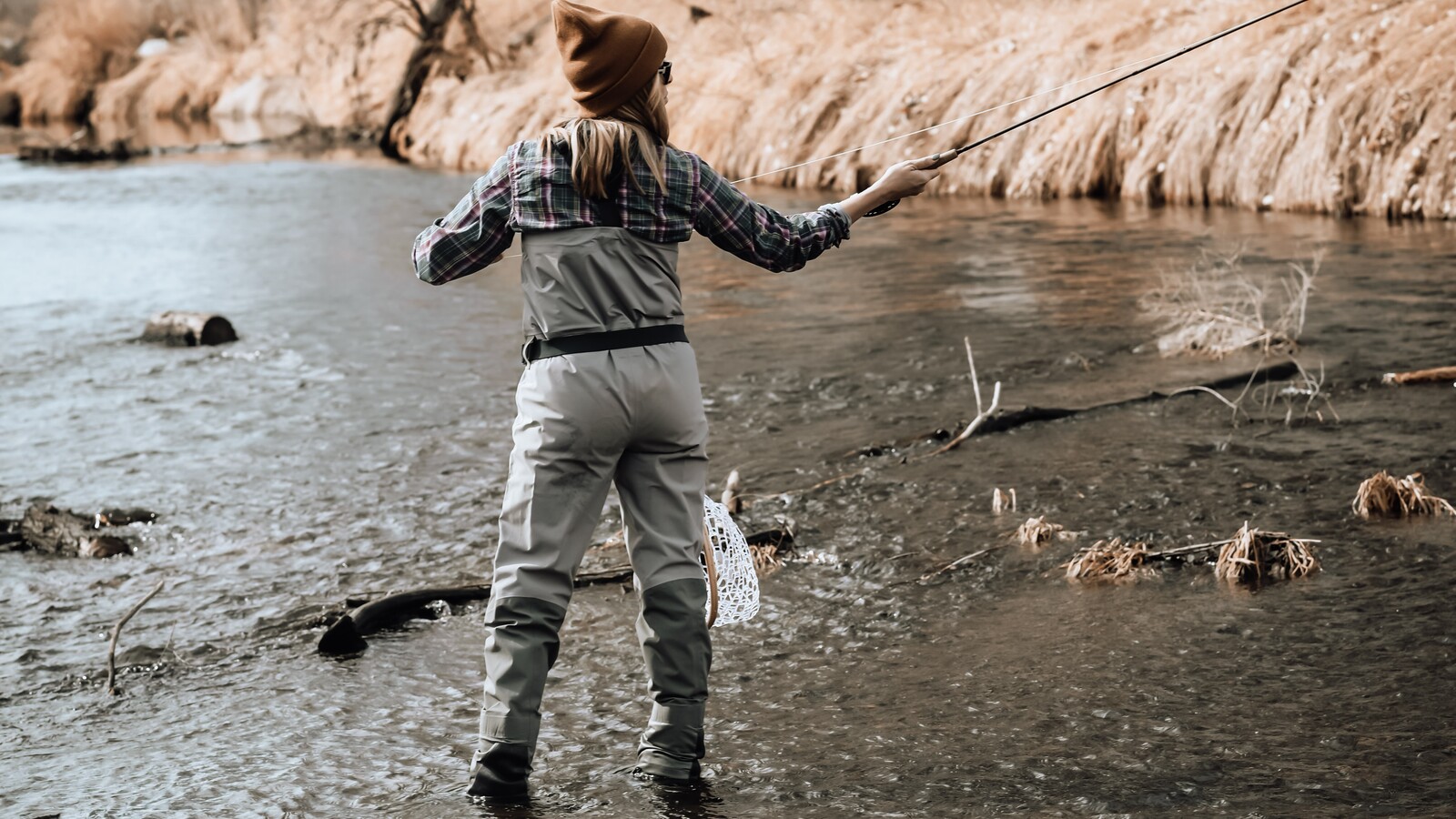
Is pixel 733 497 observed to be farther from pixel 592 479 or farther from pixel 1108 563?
pixel 592 479

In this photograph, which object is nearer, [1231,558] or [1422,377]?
[1231,558]

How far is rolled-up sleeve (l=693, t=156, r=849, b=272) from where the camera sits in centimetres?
371

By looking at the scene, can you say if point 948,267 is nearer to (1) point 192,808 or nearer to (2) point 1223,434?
(2) point 1223,434

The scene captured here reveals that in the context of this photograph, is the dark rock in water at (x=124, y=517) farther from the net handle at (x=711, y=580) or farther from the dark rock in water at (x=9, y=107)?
the dark rock in water at (x=9, y=107)

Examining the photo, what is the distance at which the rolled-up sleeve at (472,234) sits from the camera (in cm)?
360

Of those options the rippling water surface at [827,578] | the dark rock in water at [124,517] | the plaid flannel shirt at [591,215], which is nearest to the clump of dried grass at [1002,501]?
the rippling water surface at [827,578]

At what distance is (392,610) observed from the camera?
5.24 meters

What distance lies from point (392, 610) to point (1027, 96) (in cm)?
1342

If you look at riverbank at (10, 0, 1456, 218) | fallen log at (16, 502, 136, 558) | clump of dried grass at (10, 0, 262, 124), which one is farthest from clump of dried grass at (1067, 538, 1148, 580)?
clump of dried grass at (10, 0, 262, 124)

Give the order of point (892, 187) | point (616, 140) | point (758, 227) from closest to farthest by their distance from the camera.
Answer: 1. point (616, 140)
2. point (758, 227)
3. point (892, 187)

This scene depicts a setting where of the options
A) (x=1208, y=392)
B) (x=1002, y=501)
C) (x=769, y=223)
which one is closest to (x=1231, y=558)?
(x=1002, y=501)

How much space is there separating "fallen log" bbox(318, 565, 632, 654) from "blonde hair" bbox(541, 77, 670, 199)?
2133 mm

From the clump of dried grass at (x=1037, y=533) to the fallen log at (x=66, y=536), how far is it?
3.64m

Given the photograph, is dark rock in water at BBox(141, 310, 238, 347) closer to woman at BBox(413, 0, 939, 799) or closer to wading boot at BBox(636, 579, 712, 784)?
woman at BBox(413, 0, 939, 799)
